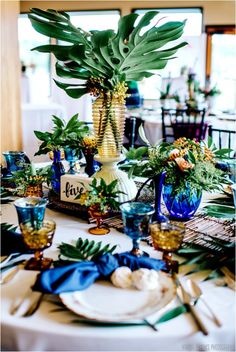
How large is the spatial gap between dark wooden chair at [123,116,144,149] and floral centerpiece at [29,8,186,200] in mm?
1291

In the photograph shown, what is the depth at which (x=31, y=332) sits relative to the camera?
2.52 ft

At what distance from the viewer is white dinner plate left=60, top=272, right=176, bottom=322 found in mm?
793

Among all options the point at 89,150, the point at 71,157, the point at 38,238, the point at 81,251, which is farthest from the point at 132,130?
the point at 38,238

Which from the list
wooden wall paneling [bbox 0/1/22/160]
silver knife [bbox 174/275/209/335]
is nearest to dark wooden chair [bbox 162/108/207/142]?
wooden wall paneling [bbox 0/1/22/160]

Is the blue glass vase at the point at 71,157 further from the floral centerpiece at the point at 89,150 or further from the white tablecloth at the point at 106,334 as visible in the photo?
the white tablecloth at the point at 106,334

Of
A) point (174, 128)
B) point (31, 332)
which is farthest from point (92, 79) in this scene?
point (174, 128)

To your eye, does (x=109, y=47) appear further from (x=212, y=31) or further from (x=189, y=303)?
(x=212, y=31)

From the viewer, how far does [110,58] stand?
139 cm

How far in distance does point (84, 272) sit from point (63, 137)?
0.91 metres

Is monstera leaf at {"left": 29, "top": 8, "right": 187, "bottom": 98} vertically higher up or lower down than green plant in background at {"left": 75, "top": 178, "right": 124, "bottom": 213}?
higher up

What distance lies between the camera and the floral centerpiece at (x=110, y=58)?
1.38 meters

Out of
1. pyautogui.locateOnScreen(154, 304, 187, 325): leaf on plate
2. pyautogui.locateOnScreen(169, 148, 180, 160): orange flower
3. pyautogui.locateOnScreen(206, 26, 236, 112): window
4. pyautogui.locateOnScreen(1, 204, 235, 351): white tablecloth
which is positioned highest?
pyautogui.locateOnScreen(206, 26, 236, 112): window

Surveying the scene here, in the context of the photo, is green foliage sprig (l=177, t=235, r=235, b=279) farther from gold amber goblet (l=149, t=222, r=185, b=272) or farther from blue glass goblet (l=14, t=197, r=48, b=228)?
blue glass goblet (l=14, t=197, r=48, b=228)

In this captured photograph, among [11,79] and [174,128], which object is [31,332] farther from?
[174,128]
